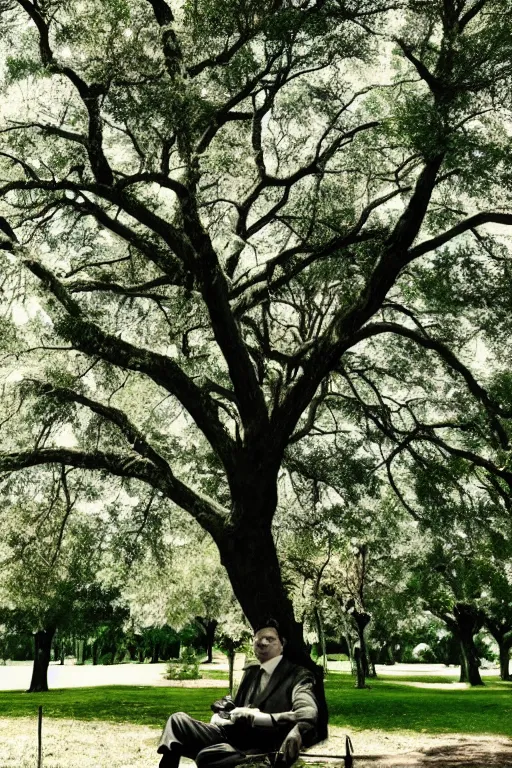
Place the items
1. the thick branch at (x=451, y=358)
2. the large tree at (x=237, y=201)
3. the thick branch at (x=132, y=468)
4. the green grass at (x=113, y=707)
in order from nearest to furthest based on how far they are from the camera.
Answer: the large tree at (x=237, y=201) → the thick branch at (x=132, y=468) → the thick branch at (x=451, y=358) → the green grass at (x=113, y=707)

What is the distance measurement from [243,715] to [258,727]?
4.3 inches

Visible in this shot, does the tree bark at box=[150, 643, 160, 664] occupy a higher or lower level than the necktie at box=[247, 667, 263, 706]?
higher

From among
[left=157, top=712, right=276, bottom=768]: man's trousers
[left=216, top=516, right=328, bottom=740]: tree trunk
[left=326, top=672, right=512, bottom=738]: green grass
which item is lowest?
[left=326, top=672, right=512, bottom=738]: green grass

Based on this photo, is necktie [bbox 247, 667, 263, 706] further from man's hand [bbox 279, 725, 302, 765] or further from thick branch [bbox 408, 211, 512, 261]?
thick branch [bbox 408, 211, 512, 261]

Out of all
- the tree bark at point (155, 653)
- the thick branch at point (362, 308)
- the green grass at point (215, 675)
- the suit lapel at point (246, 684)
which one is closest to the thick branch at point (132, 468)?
the thick branch at point (362, 308)

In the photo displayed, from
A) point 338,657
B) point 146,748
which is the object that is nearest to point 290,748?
point 146,748

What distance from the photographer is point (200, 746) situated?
14.2ft

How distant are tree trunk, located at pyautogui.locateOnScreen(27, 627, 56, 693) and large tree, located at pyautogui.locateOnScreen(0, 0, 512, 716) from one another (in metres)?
19.9

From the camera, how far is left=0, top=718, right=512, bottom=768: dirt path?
11070 mm

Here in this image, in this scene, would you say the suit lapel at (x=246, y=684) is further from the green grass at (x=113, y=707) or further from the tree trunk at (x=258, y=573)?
the green grass at (x=113, y=707)

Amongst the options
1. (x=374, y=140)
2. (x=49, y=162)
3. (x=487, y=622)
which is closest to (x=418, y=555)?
(x=487, y=622)

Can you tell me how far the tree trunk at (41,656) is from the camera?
31.0 m

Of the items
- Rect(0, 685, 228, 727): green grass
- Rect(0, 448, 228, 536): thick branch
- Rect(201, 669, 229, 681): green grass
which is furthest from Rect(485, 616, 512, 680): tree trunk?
Rect(0, 448, 228, 536): thick branch

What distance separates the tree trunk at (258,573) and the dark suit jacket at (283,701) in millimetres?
5872
